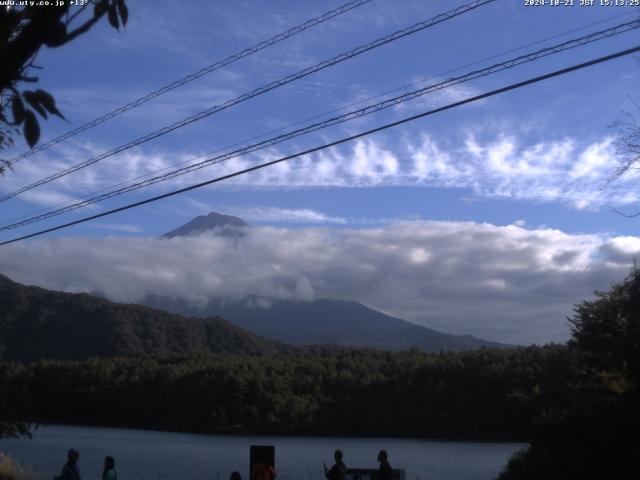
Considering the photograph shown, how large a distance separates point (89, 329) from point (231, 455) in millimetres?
52944

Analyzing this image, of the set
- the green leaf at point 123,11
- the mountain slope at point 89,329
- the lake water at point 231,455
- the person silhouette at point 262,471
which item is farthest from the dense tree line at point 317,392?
the green leaf at point 123,11

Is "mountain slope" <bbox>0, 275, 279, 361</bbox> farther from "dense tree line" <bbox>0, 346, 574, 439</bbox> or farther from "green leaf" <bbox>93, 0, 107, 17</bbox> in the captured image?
"green leaf" <bbox>93, 0, 107, 17</bbox>

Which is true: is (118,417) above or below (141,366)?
below

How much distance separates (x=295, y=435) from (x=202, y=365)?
14.6 metres

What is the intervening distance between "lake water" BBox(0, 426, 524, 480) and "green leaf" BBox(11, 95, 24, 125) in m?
24.0

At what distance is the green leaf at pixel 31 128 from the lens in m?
4.10

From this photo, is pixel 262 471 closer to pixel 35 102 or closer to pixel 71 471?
pixel 71 471

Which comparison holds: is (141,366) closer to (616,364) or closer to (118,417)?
(118,417)

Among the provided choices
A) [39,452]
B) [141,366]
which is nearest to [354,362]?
[141,366]

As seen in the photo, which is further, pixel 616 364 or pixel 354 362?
pixel 354 362

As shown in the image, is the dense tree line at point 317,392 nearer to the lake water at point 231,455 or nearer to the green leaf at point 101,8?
the lake water at point 231,455

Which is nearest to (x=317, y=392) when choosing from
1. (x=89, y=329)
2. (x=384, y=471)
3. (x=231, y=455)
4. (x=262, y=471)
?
(x=231, y=455)

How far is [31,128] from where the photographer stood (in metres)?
4.11

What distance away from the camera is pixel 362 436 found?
52.0m
